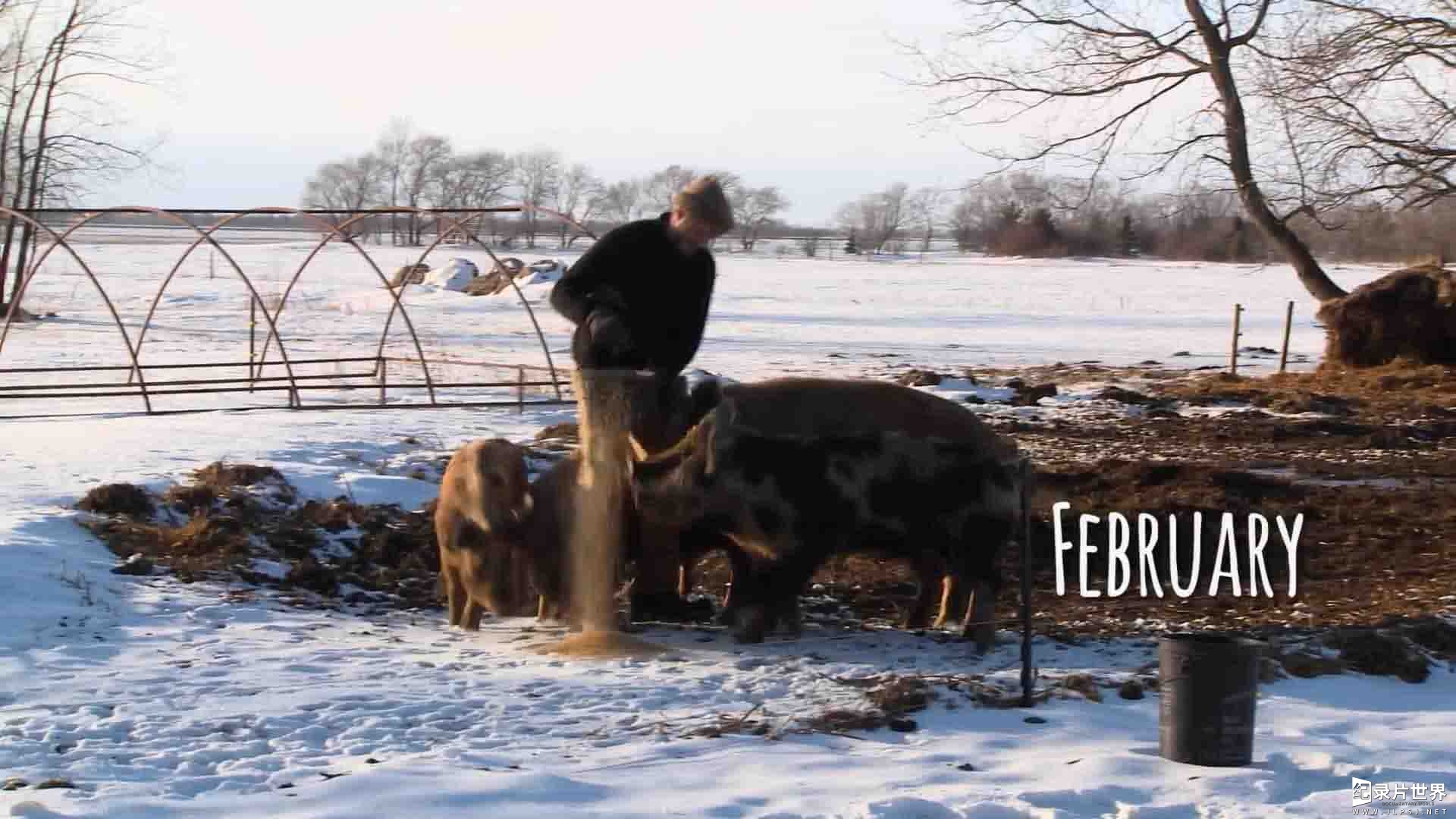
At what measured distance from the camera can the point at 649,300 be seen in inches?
288

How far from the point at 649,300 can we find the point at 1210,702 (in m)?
3.13

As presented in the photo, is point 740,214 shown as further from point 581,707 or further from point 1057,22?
point 581,707

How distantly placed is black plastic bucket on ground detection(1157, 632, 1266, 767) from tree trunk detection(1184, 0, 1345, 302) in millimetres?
17207

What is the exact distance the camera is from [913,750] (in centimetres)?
550

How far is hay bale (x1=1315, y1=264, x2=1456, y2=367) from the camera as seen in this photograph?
20453mm

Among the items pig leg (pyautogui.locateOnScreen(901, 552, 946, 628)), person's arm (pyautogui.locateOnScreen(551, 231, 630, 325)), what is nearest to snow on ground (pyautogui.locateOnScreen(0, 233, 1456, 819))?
pig leg (pyautogui.locateOnScreen(901, 552, 946, 628))

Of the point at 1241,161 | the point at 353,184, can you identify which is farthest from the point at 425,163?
the point at 1241,161

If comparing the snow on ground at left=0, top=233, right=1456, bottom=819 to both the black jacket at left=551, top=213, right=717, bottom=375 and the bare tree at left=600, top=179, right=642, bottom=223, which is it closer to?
the black jacket at left=551, top=213, right=717, bottom=375

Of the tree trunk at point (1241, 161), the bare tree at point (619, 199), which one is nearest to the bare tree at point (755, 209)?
the bare tree at point (619, 199)

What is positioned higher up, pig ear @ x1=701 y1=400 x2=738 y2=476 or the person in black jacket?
the person in black jacket

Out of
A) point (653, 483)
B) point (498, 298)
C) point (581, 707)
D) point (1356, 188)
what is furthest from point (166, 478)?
point (498, 298)

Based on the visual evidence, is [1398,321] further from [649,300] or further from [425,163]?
[425,163]

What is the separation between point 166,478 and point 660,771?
605cm

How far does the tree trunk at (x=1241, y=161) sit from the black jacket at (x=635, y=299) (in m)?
15.8
